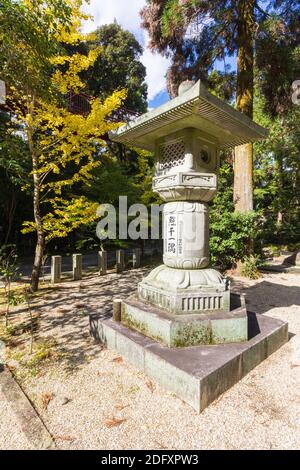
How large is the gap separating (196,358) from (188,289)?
0.87m

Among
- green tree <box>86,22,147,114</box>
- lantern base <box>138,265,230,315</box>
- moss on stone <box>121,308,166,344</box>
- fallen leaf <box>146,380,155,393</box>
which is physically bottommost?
fallen leaf <box>146,380,155,393</box>

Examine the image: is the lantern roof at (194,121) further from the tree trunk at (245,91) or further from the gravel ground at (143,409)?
the tree trunk at (245,91)

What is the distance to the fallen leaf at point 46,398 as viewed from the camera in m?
2.56

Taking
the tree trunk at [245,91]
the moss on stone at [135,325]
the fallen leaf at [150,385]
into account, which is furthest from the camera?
the tree trunk at [245,91]

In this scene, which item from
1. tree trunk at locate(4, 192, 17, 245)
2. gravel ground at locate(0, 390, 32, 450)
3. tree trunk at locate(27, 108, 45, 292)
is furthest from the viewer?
tree trunk at locate(4, 192, 17, 245)

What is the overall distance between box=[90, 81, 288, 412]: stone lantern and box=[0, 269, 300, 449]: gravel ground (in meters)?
0.19

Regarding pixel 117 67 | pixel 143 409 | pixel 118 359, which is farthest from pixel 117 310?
pixel 117 67

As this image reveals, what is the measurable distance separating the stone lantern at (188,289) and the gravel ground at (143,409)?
19 centimetres

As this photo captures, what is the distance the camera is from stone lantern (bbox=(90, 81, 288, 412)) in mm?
2988

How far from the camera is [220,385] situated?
2740 mm

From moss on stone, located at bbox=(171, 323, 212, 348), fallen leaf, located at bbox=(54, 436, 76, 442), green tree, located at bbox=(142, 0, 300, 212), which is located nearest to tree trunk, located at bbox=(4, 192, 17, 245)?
green tree, located at bbox=(142, 0, 300, 212)

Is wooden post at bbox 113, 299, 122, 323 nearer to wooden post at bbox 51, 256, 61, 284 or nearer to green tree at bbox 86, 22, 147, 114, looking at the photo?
wooden post at bbox 51, 256, 61, 284

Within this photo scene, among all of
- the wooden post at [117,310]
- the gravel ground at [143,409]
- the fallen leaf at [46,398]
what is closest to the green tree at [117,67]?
the wooden post at [117,310]

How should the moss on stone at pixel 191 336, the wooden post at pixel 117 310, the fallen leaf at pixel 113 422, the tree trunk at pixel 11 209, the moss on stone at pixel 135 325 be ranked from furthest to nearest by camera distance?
the tree trunk at pixel 11 209 → the wooden post at pixel 117 310 → the moss on stone at pixel 135 325 → the moss on stone at pixel 191 336 → the fallen leaf at pixel 113 422
